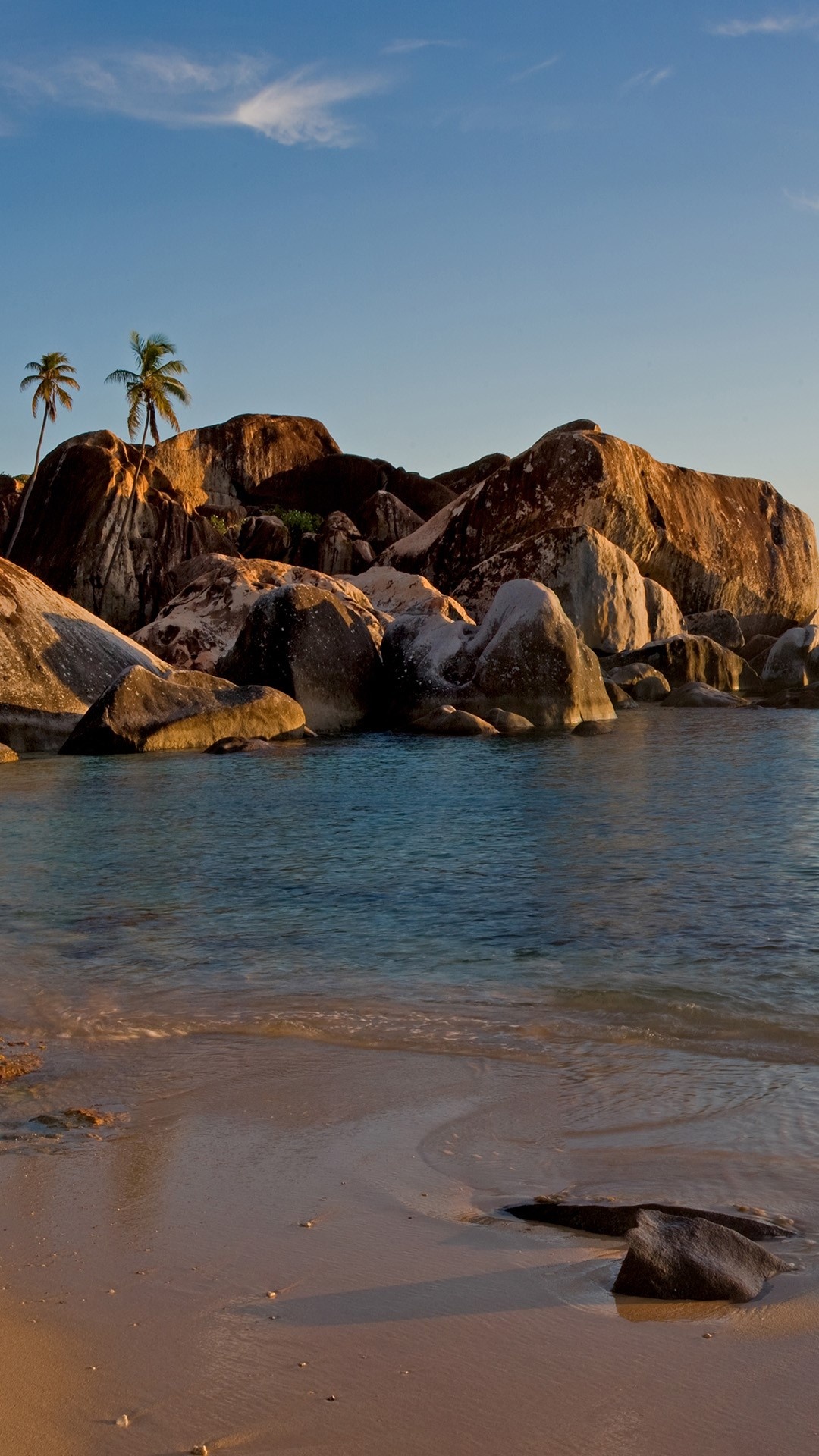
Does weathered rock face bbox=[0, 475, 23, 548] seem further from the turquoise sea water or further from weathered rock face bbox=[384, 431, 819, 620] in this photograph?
the turquoise sea water

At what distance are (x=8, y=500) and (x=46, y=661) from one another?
26.3 m

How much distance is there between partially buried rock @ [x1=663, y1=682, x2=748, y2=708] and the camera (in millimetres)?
27844

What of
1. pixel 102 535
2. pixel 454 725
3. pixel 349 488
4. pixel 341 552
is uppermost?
pixel 349 488

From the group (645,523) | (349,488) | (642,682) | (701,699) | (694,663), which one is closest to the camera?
(701,699)

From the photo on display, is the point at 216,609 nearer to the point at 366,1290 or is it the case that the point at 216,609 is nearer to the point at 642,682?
the point at 642,682

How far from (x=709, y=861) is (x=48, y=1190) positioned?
666 centimetres

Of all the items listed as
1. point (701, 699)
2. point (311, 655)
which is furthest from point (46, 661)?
point (701, 699)

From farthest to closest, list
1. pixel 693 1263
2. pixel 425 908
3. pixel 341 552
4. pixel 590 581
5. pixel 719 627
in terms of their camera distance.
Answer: pixel 341 552, pixel 719 627, pixel 590 581, pixel 425 908, pixel 693 1263

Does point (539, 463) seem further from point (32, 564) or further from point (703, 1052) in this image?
point (703, 1052)

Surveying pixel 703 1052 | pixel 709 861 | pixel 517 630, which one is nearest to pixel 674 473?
pixel 517 630

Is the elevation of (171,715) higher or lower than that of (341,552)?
lower

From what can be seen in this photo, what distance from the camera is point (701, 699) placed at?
2798cm

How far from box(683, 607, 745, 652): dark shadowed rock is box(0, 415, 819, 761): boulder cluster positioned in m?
0.07

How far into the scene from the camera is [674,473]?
4778 centimetres
